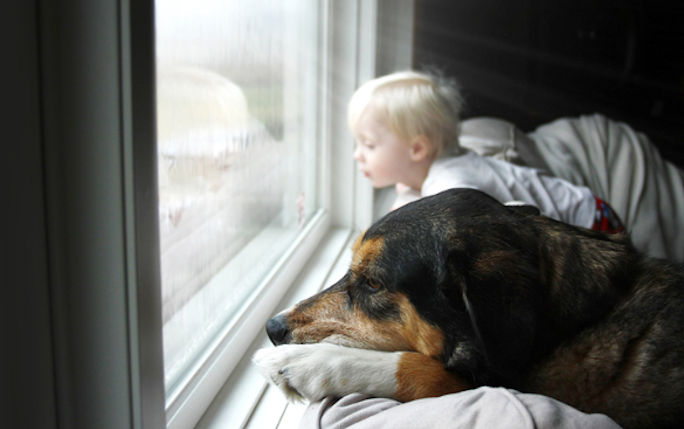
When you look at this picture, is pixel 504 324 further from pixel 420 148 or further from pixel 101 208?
pixel 420 148

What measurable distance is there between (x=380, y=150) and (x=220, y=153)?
543 mm

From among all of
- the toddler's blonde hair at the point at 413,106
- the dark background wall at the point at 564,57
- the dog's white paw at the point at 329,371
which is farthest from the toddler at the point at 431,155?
the dark background wall at the point at 564,57

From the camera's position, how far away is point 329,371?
88 centimetres

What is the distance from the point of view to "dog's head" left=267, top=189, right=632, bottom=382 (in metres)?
0.81

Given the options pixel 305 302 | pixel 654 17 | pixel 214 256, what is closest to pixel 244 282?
pixel 214 256

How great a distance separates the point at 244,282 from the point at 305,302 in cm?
52

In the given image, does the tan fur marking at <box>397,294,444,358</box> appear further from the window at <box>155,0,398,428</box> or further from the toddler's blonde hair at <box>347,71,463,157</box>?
the toddler's blonde hair at <box>347,71,463,157</box>

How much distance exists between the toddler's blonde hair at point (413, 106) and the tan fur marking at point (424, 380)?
0.92 metres

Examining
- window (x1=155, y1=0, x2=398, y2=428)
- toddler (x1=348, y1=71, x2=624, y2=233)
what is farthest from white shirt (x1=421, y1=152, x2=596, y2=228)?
window (x1=155, y1=0, x2=398, y2=428)

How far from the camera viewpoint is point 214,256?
1.38 meters

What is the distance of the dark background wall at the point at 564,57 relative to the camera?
298cm

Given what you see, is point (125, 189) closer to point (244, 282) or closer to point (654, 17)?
point (244, 282)

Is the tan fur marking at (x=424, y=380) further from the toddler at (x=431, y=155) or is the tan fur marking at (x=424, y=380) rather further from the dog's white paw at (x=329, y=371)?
the toddler at (x=431, y=155)

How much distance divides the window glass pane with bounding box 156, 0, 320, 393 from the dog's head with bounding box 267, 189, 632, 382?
29cm
